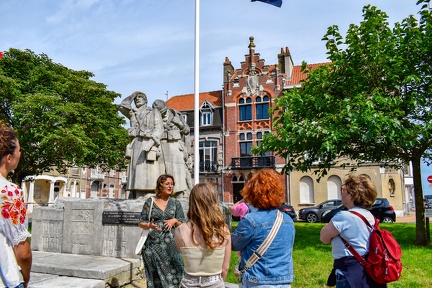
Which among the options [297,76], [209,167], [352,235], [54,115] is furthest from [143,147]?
[297,76]

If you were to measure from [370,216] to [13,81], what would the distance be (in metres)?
19.0

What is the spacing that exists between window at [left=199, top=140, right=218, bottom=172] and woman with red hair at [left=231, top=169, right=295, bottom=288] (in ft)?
107

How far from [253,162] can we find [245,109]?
18.2 feet

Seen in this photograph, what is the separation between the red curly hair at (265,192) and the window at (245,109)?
107 feet

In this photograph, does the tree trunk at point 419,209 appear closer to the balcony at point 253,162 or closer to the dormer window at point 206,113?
the balcony at point 253,162

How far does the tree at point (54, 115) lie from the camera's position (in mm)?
17469

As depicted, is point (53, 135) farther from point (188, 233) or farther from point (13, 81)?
point (188, 233)

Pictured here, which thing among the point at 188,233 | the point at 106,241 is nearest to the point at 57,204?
the point at 106,241

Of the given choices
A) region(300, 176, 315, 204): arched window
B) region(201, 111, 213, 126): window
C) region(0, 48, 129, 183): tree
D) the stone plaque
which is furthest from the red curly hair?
region(201, 111, 213, 126): window

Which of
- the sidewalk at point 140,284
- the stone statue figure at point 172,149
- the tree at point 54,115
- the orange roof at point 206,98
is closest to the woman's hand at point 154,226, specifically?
the sidewalk at point 140,284

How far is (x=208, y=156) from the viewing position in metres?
36.5

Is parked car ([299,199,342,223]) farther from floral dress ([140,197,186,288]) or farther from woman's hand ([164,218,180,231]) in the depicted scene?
woman's hand ([164,218,180,231])

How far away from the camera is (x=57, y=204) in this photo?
7516 mm

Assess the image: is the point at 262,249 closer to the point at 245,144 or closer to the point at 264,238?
the point at 264,238
